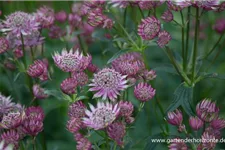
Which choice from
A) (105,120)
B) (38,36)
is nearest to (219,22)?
(38,36)

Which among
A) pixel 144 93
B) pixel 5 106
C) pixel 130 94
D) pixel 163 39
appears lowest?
pixel 130 94

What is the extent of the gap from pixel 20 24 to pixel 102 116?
2.34 feet

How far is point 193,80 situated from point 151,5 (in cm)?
31

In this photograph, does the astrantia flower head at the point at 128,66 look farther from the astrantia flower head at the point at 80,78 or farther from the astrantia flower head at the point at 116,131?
the astrantia flower head at the point at 116,131

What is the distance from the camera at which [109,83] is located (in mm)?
1536

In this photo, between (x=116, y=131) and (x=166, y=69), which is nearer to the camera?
(x=116, y=131)

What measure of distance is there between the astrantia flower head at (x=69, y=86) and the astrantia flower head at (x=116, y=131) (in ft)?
0.76

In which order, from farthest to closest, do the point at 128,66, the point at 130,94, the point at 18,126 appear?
the point at 130,94, the point at 128,66, the point at 18,126

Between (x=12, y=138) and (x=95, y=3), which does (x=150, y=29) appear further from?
(x=12, y=138)

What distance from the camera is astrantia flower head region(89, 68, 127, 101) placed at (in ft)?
4.99

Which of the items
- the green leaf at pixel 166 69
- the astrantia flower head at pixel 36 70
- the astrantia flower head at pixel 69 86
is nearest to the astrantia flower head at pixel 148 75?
the green leaf at pixel 166 69

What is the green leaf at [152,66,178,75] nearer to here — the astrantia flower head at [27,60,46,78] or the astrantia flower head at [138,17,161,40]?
the astrantia flower head at [138,17,161,40]

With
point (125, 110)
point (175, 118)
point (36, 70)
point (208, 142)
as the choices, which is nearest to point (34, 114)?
point (36, 70)

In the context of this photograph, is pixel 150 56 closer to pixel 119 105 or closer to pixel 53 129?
pixel 53 129
